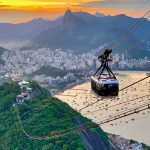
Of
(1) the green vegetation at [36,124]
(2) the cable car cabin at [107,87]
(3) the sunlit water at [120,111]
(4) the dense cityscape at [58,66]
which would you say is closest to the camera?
(2) the cable car cabin at [107,87]

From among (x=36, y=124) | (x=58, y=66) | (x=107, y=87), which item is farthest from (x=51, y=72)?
(x=107, y=87)

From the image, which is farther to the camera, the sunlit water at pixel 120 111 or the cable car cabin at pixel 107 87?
the sunlit water at pixel 120 111

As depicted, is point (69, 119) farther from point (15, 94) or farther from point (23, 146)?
point (15, 94)

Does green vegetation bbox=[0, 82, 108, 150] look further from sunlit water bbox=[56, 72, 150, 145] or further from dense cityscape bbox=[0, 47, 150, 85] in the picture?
dense cityscape bbox=[0, 47, 150, 85]

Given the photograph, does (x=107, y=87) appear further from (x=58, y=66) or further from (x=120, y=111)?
(x=58, y=66)

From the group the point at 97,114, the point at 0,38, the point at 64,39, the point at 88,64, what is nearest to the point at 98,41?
the point at 64,39

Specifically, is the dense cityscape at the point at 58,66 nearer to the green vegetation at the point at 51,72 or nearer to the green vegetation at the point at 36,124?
the green vegetation at the point at 51,72

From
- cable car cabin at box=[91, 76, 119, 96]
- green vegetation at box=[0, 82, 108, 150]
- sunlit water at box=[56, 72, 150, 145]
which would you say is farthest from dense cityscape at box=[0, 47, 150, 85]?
cable car cabin at box=[91, 76, 119, 96]

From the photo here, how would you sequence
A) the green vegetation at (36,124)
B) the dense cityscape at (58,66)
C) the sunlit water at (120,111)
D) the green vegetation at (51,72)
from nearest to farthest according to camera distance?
the green vegetation at (36,124) → the sunlit water at (120,111) → the dense cityscape at (58,66) → the green vegetation at (51,72)

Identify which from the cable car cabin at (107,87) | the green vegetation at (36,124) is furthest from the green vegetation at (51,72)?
the cable car cabin at (107,87)

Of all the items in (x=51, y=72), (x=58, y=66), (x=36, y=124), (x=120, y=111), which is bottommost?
(x=58, y=66)
